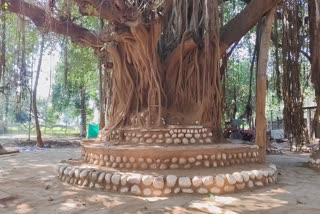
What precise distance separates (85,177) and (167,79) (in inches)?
86.8

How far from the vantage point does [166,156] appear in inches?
183

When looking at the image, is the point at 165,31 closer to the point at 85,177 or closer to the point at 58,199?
the point at 85,177

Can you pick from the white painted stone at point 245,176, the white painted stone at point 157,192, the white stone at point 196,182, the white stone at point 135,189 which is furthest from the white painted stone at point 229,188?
the white stone at point 135,189

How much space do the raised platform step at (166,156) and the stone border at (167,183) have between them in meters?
0.30

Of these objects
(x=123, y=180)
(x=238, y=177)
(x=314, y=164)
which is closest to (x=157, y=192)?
(x=123, y=180)

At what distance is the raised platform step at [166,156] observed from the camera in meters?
4.63

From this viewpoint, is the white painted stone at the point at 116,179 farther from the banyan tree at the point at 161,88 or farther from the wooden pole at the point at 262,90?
the wooden pole at the point at 262,90

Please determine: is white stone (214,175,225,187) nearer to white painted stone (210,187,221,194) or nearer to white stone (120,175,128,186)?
white painted stone (210,187,221,194)

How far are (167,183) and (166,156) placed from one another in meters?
0.55

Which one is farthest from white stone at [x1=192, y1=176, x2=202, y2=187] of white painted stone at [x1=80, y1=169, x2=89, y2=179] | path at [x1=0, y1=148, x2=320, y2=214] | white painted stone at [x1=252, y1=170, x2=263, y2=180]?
white painted stone at [x1=80, y1=169, x2=89, y2=179]

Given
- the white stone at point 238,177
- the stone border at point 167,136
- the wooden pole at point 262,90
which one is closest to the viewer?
the white stone at point 238,177

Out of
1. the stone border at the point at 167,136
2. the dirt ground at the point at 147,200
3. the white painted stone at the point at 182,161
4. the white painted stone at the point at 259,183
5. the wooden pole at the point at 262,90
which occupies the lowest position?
the dirt ground at the point at 147,200

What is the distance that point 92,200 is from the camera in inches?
156

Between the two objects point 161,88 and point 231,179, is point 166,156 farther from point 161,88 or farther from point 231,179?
point 161,88
